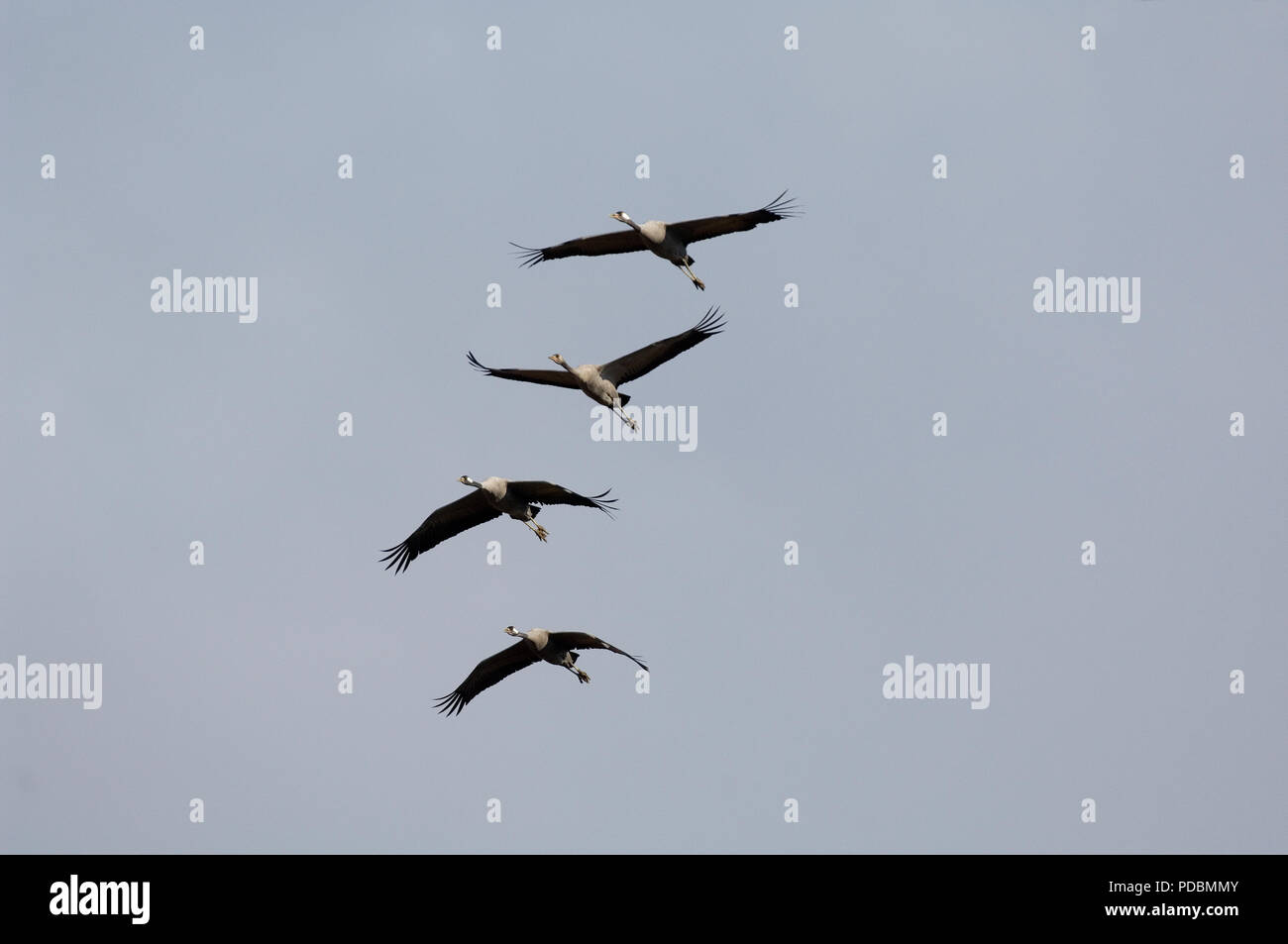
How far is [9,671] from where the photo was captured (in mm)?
45281

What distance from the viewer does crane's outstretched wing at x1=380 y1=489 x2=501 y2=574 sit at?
128ft

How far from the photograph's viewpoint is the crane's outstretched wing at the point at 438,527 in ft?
128

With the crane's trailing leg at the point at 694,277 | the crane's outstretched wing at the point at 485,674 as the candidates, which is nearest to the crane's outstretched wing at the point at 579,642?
the crane's outstretched wing at the point at 485,674

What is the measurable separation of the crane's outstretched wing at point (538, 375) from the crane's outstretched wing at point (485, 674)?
20.7 feet

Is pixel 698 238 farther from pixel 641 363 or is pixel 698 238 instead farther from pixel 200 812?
pixel 200 812

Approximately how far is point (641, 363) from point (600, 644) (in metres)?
6.23

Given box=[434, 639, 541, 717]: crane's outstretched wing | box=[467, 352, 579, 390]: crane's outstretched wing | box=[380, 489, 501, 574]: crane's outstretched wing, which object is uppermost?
box=[467, 352, 579, 390]: crane's outstretched wing

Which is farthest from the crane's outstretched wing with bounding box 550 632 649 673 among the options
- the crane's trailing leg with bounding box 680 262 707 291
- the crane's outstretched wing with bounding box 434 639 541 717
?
the crane's trailing leg with bounding box 680 262 707 291

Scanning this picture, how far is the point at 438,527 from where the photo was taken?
39.3 meters

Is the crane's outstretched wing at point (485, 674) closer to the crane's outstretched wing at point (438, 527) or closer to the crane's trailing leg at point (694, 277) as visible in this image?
the crane's outstretched wing at point (438, 527)

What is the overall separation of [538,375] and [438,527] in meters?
4.25

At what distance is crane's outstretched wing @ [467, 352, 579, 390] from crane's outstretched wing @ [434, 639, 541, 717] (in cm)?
631

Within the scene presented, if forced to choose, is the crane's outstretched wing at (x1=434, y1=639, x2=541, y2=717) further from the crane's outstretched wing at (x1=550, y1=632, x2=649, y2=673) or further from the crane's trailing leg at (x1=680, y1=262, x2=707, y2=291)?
the crane's trailing leg at (x1=680, y1=262, x2=707, y2=291)

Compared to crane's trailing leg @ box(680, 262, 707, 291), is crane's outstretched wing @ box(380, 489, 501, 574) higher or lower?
lower
